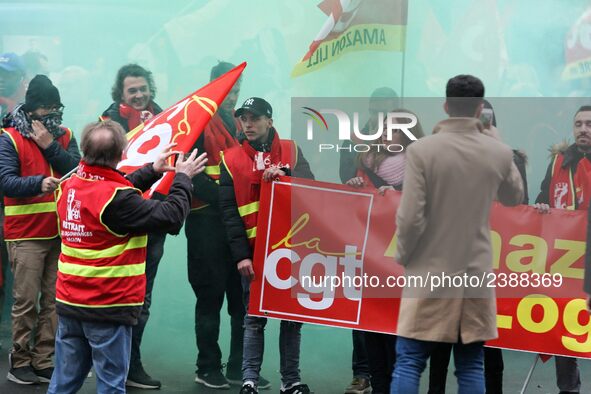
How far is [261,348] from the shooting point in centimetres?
605

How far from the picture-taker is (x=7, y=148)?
629 centimetres

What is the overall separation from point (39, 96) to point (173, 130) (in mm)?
1255

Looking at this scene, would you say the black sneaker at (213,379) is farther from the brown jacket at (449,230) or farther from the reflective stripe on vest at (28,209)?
the brown jacket at (449,230)

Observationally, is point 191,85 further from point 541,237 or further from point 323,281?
point 541,237

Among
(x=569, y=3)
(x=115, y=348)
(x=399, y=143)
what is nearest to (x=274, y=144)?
(x=399, y=143)

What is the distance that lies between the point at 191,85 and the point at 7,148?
4.35 feet

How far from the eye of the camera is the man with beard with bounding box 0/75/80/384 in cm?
633

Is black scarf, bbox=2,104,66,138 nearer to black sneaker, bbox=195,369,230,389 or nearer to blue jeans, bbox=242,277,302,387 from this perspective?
blue jeans, bbox=242,277,302,387

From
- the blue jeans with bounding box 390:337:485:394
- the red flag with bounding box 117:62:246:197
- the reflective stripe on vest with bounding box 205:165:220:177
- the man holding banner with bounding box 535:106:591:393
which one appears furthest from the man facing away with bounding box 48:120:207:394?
the man holding banner with bounding box 535:106:591:393

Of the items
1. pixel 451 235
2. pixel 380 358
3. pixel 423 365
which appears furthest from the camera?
pixel 380 358

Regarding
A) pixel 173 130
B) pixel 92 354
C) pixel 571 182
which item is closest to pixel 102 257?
pixel 92 354

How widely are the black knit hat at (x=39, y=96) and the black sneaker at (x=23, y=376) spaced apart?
1.63 meters

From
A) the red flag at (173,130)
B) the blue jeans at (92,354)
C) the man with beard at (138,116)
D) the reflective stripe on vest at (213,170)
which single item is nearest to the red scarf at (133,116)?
the man with beard at (138,116)

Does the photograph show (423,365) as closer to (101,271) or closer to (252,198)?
(101,271)
